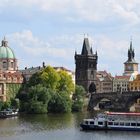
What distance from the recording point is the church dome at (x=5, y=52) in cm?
14512

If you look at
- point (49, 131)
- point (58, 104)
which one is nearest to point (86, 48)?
point (58, 104)

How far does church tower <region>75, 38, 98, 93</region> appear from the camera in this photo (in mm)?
153600

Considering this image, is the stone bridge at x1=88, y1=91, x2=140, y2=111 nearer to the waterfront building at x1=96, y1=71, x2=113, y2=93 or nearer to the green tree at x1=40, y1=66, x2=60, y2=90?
the green tree at x1=40, y1=66, x2=60, y2=90

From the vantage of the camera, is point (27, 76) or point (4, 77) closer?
point (4, 77)

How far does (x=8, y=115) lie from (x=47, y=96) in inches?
471

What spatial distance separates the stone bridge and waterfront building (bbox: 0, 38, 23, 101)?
14.8 metres

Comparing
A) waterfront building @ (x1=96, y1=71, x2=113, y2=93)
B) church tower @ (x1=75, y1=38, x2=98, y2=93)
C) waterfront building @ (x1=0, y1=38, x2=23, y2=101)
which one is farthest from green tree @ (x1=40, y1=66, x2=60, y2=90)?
waterfront building @ (x1=96, y1=71, x2=113, y2=93)

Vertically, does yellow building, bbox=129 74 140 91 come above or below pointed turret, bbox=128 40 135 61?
below

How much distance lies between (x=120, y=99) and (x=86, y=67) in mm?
27965

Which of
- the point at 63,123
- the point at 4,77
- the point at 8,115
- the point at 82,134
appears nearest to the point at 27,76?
the point at 4,77

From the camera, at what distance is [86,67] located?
508 feet

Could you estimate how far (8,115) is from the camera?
99438mm

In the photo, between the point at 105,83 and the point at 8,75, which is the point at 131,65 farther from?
the point at 8,75

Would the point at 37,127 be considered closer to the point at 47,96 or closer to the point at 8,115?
the point at 8,115
